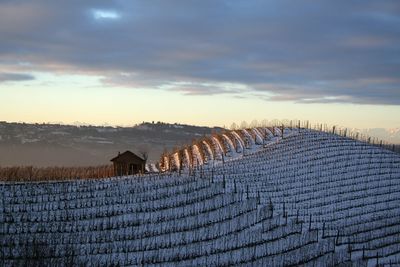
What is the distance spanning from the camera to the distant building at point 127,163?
4343 centimetres

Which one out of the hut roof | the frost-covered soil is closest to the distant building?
the hut roof

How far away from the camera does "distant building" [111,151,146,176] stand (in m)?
43.4

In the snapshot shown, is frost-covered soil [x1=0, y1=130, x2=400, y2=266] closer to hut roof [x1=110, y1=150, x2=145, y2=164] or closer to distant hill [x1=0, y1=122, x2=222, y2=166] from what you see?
hut roof [x1=110, y1=150, x2=145, y2=164]

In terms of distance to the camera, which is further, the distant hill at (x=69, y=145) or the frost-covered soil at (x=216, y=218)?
the distant hill at (x=69, y=145)

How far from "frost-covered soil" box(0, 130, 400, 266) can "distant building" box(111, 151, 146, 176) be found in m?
11.7

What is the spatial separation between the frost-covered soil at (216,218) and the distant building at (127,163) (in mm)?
11657

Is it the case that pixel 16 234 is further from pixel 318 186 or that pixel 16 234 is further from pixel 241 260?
pixel 318 186

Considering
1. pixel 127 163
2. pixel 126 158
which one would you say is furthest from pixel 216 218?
pixel 126 158

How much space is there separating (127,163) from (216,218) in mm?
23267

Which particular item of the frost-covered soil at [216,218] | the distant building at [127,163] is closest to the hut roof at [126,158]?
the distant building at [127,163]

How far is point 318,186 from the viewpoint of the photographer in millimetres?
28312

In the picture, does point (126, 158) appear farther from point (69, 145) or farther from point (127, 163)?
point (69, 145)

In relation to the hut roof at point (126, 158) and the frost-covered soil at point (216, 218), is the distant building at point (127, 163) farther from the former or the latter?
the frost-covered soil at point (216, 218)

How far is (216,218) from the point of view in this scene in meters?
21.4
